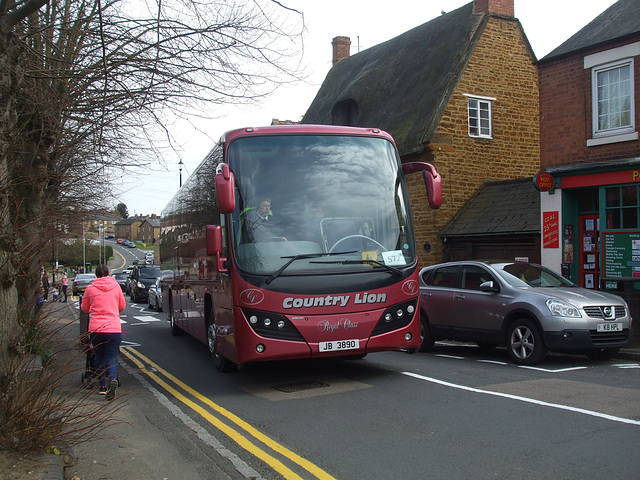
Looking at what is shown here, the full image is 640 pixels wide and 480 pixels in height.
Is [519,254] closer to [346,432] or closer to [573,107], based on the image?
[573,107]

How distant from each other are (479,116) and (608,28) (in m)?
7.70

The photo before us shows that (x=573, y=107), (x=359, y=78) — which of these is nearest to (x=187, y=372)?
(x=573, y=107)

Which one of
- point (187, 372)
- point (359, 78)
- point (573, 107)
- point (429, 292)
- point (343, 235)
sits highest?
point (359, 78)

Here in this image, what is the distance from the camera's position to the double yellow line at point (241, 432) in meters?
4.94

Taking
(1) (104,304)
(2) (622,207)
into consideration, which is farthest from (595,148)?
(1) (104,304)

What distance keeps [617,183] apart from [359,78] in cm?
1586

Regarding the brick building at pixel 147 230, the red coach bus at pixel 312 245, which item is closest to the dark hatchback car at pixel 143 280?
the red coach bus at pixel 312 245

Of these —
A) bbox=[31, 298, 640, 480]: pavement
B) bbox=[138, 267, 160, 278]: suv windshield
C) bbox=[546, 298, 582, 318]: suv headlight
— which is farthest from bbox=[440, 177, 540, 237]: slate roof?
bbox=[138, 267, 160, 278]: suv windshield

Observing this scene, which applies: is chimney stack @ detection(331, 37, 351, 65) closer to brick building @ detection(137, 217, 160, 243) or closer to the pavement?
the pavement

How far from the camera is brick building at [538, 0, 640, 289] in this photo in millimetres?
13391

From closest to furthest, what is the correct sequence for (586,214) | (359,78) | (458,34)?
(586,214)
(458,34)
(359,78)

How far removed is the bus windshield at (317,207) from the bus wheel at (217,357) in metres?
2.18

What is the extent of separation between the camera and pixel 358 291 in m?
7.70

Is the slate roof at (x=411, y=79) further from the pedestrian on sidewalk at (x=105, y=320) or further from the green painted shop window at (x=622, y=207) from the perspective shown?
the pedestrian on sidewalk at (x=105, y=320)
